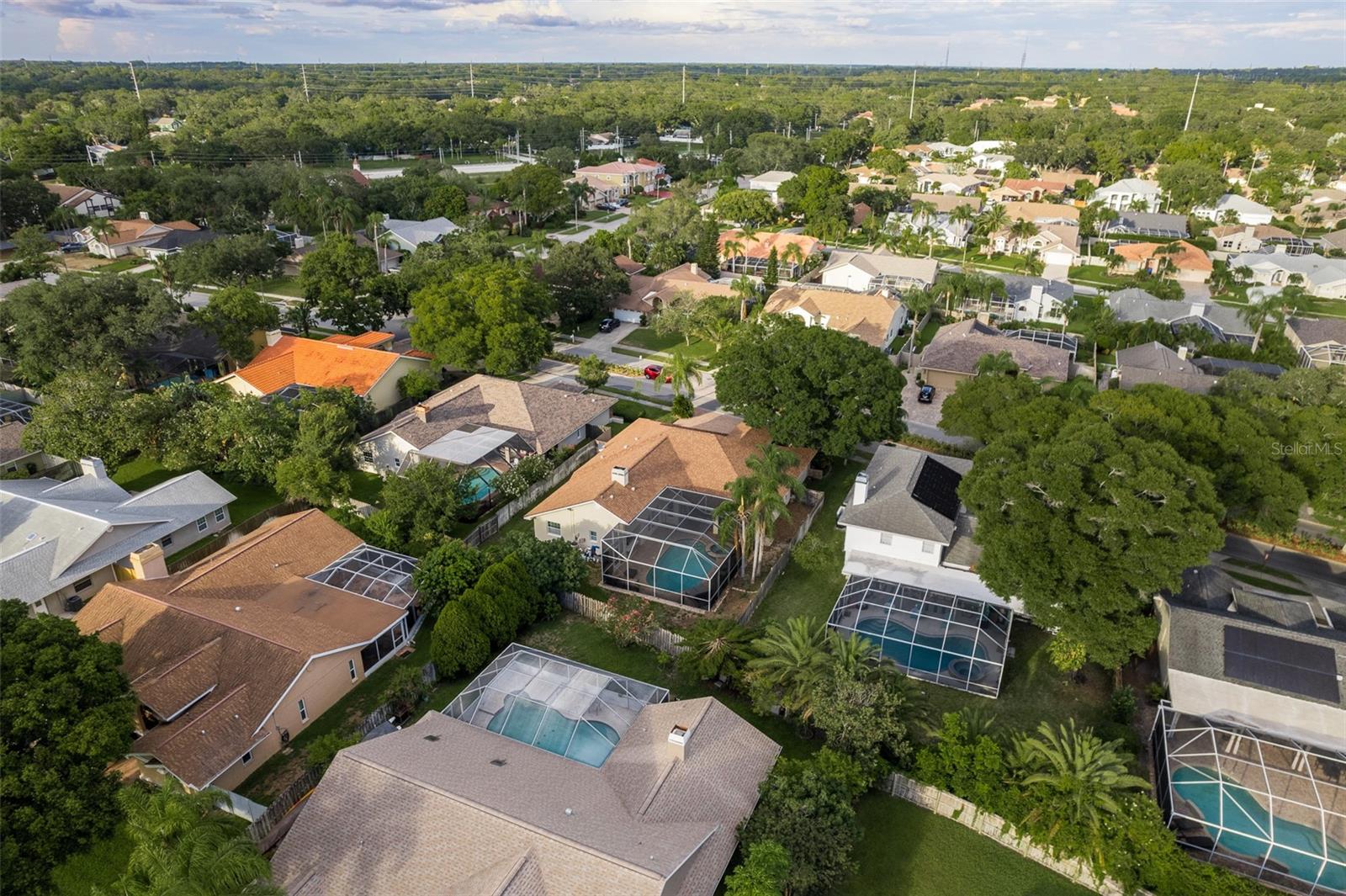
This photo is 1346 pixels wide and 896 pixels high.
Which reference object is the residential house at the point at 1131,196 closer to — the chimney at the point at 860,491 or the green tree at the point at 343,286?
the chimney at the point at 860,491

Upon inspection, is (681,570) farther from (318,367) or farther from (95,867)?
(318,367)

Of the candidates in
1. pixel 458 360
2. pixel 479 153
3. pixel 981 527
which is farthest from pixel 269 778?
pixel 479 153

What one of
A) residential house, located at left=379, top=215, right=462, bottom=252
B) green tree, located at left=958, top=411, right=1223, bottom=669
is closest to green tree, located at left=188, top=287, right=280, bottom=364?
residential house, located at left=379, top=215, right=462, bottom=252

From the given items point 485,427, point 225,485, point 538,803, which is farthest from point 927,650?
point 225,485

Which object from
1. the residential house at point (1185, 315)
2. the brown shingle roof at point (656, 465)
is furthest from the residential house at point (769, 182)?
the brown shingle roof at point (656, 465)

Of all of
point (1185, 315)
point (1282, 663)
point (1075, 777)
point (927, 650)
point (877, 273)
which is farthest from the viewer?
point (877, 273)

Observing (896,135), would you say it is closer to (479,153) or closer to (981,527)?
(479,153)

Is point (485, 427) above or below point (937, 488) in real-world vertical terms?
below
